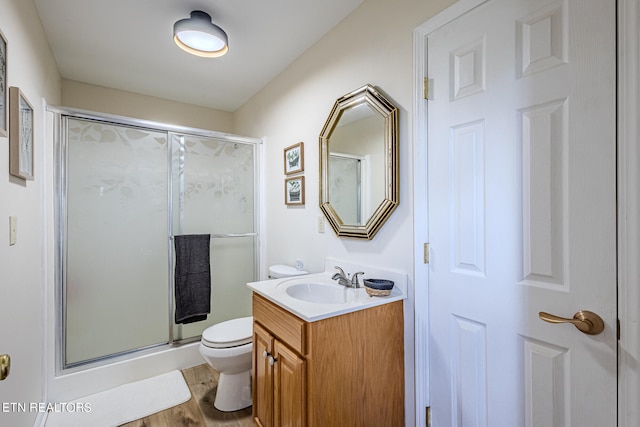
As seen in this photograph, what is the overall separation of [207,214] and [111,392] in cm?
145

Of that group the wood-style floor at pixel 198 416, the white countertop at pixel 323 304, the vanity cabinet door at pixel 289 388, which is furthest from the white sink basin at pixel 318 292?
the wood-style floor at pixel 198 416

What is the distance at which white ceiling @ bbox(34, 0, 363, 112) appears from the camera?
1761 mm

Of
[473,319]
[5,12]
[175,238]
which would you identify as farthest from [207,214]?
[473,319]

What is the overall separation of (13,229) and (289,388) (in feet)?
4.49

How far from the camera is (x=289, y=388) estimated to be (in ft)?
4.39

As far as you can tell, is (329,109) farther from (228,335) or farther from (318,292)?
(228,335)

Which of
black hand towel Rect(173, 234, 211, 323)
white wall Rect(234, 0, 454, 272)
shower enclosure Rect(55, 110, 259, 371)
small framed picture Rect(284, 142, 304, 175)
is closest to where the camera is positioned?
white wall Rect(234, 0, 454, 272)

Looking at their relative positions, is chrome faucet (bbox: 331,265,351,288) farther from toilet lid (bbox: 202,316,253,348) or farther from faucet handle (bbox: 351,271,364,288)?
toilet lid (bbox: 202,316,253,348)

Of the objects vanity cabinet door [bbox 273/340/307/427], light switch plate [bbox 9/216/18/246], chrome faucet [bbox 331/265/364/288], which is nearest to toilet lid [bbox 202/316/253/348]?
vanity cabinet door [bbox 273/340/307/427]

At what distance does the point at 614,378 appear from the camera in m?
0.86

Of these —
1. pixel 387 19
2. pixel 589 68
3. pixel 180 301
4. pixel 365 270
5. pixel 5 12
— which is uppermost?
pixel 387 19

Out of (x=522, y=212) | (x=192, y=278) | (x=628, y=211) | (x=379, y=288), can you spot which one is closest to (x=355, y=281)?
(x=379, y=288)

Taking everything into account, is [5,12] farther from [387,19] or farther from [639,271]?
[639,271]

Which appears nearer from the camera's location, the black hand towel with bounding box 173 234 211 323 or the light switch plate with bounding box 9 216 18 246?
the light switch plate with bounding box 9 216 18 246
